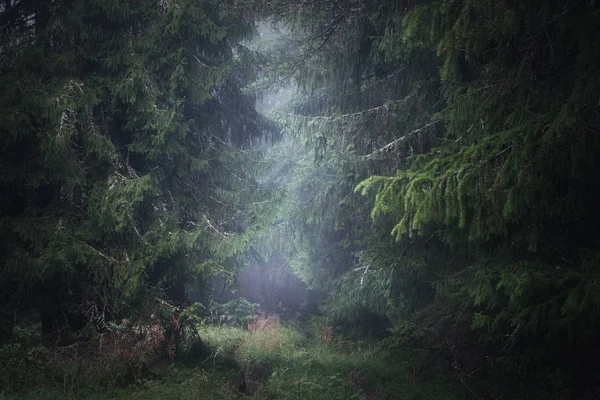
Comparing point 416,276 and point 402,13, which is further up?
point 402,13

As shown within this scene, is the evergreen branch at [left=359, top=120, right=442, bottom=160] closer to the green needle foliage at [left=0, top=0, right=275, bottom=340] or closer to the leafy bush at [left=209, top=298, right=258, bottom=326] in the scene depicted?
the green needle foliage at [left=0, top=0, right=275, bottom=340]

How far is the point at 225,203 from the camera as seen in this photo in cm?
989

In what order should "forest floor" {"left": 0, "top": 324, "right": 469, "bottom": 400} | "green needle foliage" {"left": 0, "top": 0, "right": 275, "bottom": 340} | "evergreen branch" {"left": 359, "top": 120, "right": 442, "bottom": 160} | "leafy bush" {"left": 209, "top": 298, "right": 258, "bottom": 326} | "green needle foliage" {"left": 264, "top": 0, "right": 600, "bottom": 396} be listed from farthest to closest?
"leafy bush" {"left": 209, "top": 298, "right": 258, "bottom": 326}
"evergreen branch" {"left": 359, "top": 120, "right": 442, "bottom": 160}
"green needle foliage" {"left": 0, "top": 0, "right": 275, "bottom": 340}
"forest floor" {"left": 0, "top": 324, "right": 469, "bottom": 400}
"green needle foliage" {"left": 264, "top": 0, "right": 600, "bottom": 396}

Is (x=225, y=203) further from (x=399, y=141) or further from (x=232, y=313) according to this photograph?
(x=232, y=313)

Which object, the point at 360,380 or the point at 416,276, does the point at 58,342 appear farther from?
the point at 416,276

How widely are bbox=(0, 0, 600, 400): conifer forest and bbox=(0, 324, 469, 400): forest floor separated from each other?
5cm

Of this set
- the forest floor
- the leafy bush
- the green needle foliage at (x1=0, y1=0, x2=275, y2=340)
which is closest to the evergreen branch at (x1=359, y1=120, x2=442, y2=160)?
the green needle foliage at (x1=0, y1=0, x2=275, y2=340)

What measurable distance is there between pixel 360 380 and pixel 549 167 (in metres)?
6.29

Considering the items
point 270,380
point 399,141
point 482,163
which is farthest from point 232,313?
point 482,163

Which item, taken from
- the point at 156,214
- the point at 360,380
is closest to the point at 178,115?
the point at 156,214

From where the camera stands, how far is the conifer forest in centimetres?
560

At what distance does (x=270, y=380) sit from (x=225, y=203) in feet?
13.8

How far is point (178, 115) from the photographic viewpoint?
884cm

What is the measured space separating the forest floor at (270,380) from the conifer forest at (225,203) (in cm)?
5
